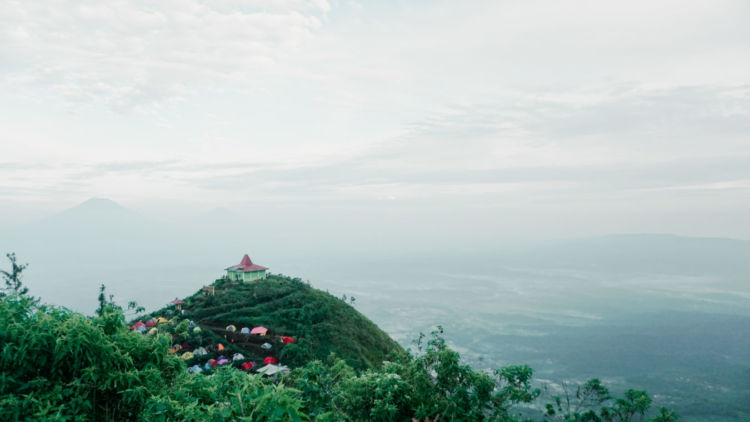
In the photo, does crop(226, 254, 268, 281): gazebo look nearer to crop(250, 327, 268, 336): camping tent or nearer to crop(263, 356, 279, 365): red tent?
crop(250, 327, 268, 336): camping tent

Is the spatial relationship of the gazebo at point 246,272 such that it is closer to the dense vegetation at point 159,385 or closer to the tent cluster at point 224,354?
the tent cluster at point 224,354

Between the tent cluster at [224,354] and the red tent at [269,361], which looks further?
the red tent at [269,361]

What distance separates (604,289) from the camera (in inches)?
6634

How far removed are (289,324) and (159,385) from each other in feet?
90.9

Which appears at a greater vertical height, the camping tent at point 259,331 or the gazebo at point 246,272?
the gazebo at point 246,272

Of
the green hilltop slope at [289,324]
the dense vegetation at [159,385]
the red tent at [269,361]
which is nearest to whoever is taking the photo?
the dense vegetation at [159,385]

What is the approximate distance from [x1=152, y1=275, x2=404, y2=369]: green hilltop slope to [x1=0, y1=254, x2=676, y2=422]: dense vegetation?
18.9m

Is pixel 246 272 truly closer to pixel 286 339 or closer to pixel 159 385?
pixel 286 339

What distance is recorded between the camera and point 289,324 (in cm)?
3359

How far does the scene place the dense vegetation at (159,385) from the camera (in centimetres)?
559

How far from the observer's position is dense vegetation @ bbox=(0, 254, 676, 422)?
18.3 feet

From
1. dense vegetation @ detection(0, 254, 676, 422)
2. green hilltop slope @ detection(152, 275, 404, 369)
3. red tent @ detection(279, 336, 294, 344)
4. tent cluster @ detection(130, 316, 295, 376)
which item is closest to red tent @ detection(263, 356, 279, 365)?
tent cluster @ detection(130, 316, 295, 376)

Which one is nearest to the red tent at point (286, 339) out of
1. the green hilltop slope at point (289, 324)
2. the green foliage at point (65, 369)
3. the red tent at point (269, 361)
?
the green hilltop slope at point (289, 324)

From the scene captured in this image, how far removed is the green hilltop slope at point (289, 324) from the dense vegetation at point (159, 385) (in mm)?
18926
